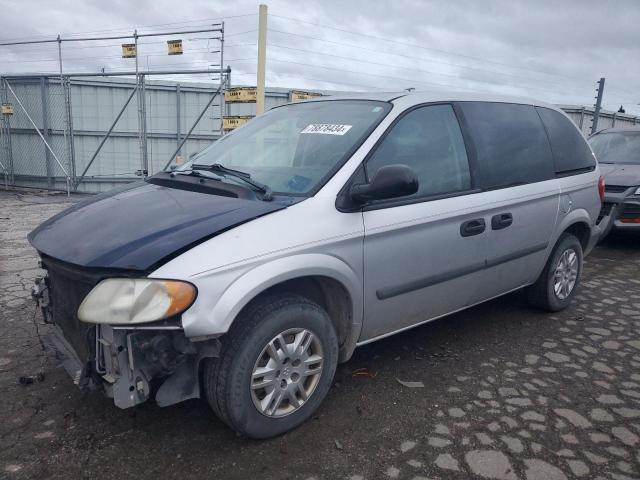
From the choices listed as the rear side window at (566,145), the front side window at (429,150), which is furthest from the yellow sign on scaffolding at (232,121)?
the front side window at (429,150)

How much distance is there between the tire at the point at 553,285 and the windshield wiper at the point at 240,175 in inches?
104

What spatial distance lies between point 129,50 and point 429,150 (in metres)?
8.21

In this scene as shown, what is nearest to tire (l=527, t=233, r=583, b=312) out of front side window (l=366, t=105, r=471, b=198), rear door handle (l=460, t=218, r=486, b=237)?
rear door handle (l=460, t=218, r=486, b=237)

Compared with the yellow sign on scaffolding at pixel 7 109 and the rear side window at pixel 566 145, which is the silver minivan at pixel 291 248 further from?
the yellow sign on scaffolding at pixel 7 109

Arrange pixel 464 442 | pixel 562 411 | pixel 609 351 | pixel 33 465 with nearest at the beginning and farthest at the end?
pixel 33 465 → pixel 464 442 → pixel 562 411 → pixel 609 351

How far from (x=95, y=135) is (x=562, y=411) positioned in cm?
1131

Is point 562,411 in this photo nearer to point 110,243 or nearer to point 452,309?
point 452,309

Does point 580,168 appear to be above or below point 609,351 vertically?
above

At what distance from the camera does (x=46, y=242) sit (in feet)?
8.74

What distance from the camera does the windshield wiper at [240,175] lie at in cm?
268

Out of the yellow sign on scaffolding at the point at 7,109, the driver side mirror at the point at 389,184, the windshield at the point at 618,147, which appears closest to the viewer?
the driver side mirror at the point at 389,184

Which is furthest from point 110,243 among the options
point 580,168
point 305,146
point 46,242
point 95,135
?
point 95,135

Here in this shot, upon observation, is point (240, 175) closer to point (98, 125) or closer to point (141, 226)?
point (141, 226)

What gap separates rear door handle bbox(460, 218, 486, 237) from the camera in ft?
10.7
